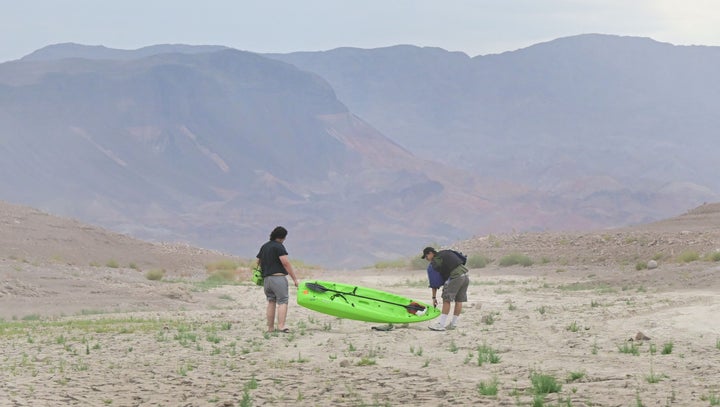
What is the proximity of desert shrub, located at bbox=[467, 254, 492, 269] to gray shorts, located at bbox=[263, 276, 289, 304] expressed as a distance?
34268mm

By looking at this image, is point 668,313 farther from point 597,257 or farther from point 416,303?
point 597,257

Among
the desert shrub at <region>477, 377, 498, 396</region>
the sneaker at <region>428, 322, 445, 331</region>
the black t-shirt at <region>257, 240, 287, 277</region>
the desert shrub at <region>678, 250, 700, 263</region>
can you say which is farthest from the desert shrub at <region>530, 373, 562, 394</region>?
the desert shrub at <region>678, 250, 700, 263</region>

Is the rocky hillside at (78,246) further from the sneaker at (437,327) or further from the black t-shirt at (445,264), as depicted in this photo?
the black t-shirt at (445,264)

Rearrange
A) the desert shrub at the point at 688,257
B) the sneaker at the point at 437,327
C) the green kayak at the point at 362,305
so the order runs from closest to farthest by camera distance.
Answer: the sneaker at the point at 437,327 < the green kayak at the point at 362,305 < the desert shrub at the point at 688,257

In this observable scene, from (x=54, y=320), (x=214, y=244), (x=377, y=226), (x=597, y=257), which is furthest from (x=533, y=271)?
(x=377, y=226)

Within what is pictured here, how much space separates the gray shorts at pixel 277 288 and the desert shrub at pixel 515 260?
105ft

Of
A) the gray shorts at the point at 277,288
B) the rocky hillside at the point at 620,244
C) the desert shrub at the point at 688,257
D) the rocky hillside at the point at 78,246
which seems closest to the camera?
the gray shorts at the point at 277,288

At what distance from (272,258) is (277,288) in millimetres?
520

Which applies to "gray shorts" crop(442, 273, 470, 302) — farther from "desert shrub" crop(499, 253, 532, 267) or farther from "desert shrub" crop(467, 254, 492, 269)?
"desert shrub" crop(467, 254, 492, 269)

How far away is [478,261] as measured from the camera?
53.3 metres

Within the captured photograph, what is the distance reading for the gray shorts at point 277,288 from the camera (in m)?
19.1

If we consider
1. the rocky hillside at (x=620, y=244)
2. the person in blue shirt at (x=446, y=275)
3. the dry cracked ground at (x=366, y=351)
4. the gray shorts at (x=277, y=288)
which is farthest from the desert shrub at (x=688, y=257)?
the gray shorts at (x=277, y=288)

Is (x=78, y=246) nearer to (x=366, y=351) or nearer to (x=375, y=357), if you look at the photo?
(x=366, y=351)

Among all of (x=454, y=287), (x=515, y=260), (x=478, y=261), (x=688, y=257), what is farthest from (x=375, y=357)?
(x=478, y=261)
